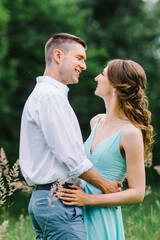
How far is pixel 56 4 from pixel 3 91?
4.65 meters

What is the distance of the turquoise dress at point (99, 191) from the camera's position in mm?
2676

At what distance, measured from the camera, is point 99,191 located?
8.91ft

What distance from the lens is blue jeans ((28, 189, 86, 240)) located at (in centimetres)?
246

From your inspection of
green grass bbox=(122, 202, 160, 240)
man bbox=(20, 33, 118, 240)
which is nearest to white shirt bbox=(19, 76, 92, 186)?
man bbox=(20, 33, 118, 240)

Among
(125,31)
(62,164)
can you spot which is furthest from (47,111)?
(125,31)

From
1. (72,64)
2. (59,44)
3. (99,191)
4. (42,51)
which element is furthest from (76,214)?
(42,51)

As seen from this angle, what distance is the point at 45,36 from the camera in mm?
14703

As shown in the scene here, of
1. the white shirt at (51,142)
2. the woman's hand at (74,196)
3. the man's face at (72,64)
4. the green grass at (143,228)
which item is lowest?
the green grass at (143,228)

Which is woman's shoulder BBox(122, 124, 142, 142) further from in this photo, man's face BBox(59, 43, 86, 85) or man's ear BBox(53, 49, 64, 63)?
man's ear BBox(53, 49, 64, 63)

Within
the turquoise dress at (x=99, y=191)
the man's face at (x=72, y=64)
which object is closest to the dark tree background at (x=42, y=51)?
the man's face at (x=72, y=64)

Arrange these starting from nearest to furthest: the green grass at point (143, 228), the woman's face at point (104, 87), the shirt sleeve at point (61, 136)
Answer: the shirt sleeve at point (61, 136) → the woman's face at point (104, 87) → the green grass at point (143, 228)

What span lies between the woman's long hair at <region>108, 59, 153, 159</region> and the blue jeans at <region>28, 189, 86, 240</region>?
2.84 ft

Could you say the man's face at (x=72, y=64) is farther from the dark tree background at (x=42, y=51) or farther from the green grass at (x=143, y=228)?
the dark tree background at (x=42, y=51)

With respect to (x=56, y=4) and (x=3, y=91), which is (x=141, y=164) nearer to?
(x=3, y=91)
